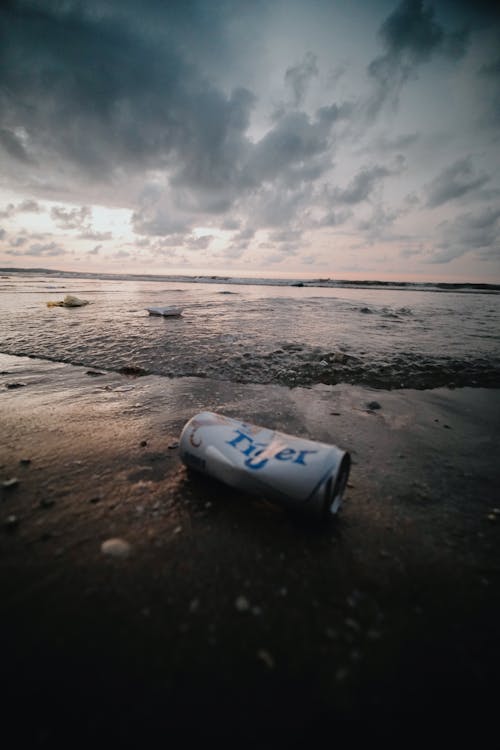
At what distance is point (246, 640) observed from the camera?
0.86 m

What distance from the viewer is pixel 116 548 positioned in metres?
1.15

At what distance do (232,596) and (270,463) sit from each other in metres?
0.49

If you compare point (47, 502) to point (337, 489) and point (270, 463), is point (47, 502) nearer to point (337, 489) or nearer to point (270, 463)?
point (270, 463)

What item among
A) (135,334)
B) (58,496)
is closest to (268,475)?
(58,496)

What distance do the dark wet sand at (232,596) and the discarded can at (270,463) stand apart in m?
0.16

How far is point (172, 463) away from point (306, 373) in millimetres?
2094

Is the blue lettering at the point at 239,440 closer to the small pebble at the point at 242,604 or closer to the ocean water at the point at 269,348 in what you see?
the small pebble at the point at 242,604

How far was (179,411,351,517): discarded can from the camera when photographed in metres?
1.18

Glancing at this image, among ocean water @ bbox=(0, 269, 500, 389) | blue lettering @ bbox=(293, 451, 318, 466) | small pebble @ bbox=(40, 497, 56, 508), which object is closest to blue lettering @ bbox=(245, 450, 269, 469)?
blue lettering @ bbox=(293, 451, 318, 466)

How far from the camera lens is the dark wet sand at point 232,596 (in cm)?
73

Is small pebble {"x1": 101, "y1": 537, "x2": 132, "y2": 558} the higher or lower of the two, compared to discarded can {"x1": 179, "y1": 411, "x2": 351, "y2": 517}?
lower

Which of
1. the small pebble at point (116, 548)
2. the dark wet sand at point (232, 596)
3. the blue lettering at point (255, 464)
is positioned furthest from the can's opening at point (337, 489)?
the small pebble at point (116, 548)

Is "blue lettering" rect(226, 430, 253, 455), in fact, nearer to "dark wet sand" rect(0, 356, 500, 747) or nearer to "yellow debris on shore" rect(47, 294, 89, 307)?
"dark wet sand" rect(0, 356, 500, 747)

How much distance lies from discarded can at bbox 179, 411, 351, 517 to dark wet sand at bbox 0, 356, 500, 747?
0.16 metres
